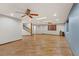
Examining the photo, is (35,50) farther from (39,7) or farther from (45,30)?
(45,30)

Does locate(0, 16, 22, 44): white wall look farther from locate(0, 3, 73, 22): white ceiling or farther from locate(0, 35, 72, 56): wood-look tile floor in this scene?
locate(0, 3, 73, 22): white ceiling

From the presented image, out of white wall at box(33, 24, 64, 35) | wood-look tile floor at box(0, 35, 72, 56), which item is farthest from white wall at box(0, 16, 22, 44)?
white wall at box(33, 24, 64, 35)

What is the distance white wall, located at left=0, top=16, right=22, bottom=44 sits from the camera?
321 inches

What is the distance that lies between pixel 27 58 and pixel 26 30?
15.1 m

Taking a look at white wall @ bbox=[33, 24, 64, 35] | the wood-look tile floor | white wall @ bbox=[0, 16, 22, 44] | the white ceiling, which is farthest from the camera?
white wall @ bbox=[33, 24, 64, 35]

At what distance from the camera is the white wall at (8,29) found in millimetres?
8156

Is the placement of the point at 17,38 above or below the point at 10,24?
below

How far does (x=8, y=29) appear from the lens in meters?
9.03

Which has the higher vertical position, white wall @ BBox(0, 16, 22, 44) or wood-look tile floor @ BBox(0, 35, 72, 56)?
white wall @ BBox(0, 16, 22, 44)

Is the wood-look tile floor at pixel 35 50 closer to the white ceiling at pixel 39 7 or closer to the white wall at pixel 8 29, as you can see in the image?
the white wall at pixel 8 29

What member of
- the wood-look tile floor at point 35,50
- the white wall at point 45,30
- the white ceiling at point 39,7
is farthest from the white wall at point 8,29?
the white wall at point 45,30

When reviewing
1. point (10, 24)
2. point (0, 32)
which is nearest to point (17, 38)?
point (10, 24)

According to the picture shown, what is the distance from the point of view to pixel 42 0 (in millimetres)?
2807

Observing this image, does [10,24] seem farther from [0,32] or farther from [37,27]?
[37,27]
